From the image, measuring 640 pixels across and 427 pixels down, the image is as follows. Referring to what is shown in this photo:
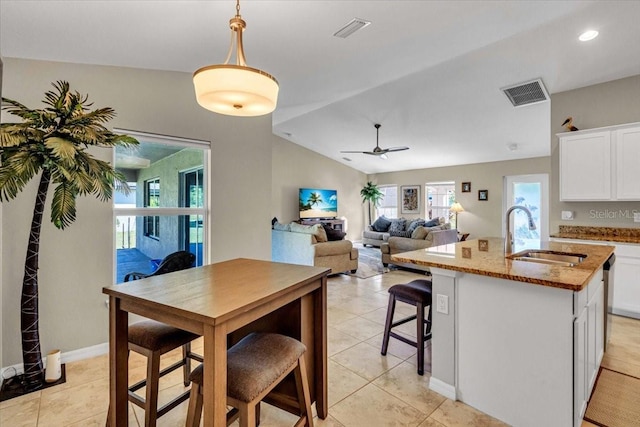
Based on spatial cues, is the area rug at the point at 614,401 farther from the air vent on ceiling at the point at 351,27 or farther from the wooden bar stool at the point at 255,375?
the air vent on ceiling at the point at 351,27

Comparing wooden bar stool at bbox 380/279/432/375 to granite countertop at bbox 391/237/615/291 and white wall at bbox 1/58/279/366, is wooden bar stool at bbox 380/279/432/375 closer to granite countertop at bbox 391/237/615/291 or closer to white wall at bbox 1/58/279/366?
granite countertop at bbox 391/237/615/291

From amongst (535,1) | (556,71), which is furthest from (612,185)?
(535,1)

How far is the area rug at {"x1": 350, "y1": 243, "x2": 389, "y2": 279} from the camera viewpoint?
18.7 ft

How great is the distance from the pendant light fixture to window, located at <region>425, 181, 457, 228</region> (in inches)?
327

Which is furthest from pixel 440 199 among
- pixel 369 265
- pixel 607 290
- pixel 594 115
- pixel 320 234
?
pixel 607 290

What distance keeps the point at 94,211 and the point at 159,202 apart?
0.60 m

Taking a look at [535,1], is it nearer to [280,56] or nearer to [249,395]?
[280,56]

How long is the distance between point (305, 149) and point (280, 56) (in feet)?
20.8

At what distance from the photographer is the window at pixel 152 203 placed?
3.10 meters

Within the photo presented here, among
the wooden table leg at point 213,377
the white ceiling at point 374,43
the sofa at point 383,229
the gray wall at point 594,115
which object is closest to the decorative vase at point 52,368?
the wooden table leg at point 213,377

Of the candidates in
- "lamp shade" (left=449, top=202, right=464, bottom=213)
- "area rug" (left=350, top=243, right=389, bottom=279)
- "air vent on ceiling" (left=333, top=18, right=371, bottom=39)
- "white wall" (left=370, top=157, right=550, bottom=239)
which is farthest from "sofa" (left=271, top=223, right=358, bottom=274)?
"white wall" (left=370, top=157, right=550, bottom=239)

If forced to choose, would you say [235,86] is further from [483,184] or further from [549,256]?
[483,184]

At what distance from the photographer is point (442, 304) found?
2.10 m

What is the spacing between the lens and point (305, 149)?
9180mm
